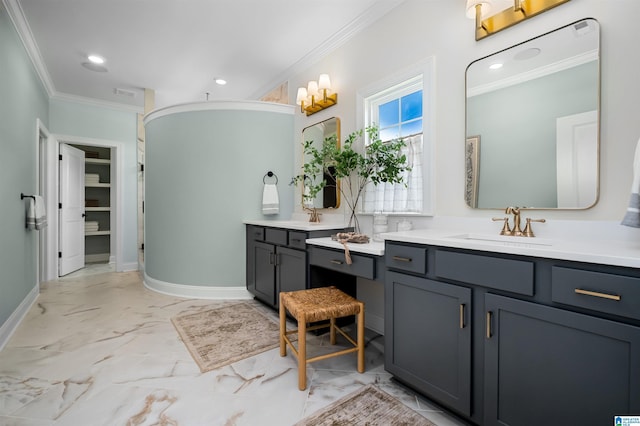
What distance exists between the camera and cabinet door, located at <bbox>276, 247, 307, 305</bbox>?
254 centimetres

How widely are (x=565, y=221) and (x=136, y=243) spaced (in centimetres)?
549

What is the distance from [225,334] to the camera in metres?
2.54

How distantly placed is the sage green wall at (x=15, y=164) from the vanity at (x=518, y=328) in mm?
3061

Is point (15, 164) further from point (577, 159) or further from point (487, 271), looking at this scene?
point (577, 159)

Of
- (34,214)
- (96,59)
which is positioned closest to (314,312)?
(34,214)

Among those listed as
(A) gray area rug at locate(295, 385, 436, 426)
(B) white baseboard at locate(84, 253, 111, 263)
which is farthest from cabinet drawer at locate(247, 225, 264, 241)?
(B) white baseboard at locate(84, 253, 111, 263)

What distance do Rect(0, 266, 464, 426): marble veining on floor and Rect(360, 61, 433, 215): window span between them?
43.7 inches

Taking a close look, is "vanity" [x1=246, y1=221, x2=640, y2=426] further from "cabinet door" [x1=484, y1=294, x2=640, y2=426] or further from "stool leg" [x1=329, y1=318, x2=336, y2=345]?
"stool leg" [x1=329, y1=318, x2=336, y2=345]

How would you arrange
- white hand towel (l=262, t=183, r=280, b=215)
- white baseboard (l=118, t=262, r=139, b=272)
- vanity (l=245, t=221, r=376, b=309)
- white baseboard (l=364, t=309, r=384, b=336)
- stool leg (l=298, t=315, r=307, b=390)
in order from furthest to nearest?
white baseboard (l=118, t=262, r=139, b=272) → white hand towel (l=262, t=183, r=280, b=215) → white baseboard (l=364, t=309, r=384, b=336) → vanity (l=245, t=221, r=376, b=309) → stool leg (l=298, t=315, r=307, b=390)

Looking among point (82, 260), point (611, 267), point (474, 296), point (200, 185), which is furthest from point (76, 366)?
point (82, 260)

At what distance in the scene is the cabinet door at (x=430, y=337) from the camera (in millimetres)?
1427

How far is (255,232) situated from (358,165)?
4.55 ft

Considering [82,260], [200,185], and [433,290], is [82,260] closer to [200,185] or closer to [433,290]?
[200,185]

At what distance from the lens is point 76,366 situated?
203cm
